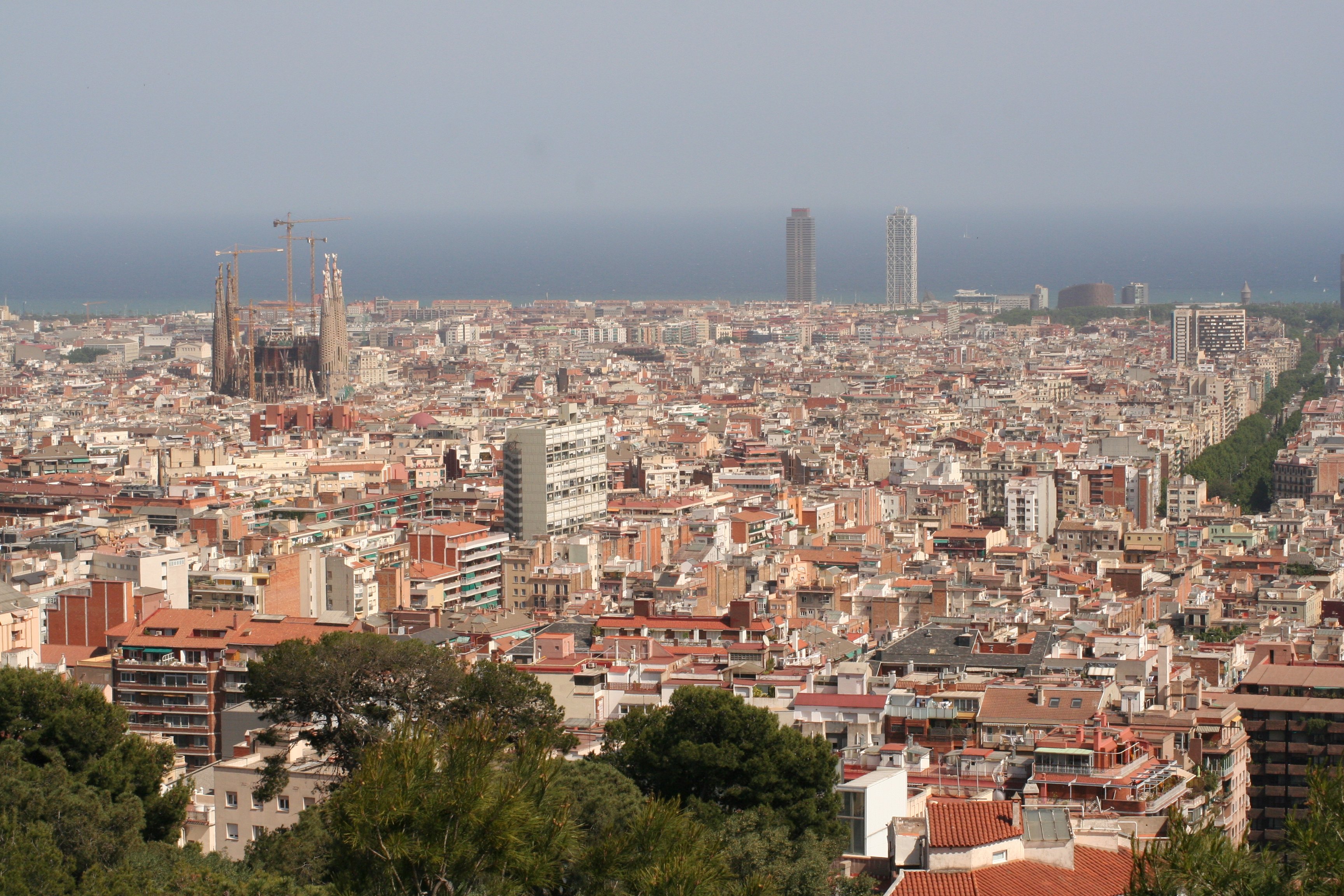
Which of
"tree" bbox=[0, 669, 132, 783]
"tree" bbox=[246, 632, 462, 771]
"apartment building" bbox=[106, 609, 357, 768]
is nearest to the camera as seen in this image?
"tree" bbox=[0, 669, 132, 783]

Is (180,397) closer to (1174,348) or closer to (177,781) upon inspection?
(1174,348)

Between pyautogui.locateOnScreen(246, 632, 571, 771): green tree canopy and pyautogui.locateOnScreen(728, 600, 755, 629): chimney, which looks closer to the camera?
pyautogui.locateOnScreen(246, 632, 571, 771): green tree canopy

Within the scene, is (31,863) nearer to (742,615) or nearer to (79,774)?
(79,774)

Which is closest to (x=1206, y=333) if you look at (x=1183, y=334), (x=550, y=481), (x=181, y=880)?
(x=1183, y=334)

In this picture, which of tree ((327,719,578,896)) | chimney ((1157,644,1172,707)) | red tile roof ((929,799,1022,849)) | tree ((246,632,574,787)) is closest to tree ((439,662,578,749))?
tree ((246,632,574,787))

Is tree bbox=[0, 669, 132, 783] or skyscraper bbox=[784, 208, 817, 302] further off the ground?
skyscraper bbox=[784, 208, 817, 302]

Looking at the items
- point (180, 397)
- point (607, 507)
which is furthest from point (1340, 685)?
point (180, 397)

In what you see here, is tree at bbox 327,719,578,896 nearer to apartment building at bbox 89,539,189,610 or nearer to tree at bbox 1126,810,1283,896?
tree at bbox 1126,810,1283,896

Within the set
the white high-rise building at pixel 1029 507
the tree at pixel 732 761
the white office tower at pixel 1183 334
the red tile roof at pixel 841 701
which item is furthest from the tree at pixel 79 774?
the white office tower at pixel 1183 334
